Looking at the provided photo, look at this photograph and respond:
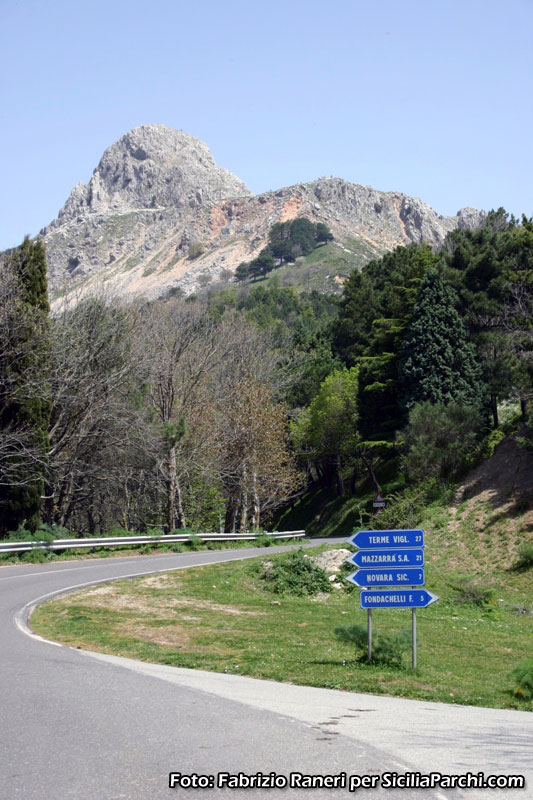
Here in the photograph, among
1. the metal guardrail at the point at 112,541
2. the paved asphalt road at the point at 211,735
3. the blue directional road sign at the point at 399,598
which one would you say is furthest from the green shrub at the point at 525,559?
the paved asphalt road at the point at 211,735

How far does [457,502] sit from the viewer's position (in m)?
36.1

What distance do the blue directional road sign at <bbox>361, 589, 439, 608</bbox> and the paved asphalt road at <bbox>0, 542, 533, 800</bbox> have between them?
2.09m

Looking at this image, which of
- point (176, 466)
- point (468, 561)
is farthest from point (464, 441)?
point (176, 466)

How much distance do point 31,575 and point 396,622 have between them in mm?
10416

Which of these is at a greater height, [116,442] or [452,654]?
[116,442]

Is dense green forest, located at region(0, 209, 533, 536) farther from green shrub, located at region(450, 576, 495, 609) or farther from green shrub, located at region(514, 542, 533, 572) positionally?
green shrub, located at region(450, 576, 495, 609)

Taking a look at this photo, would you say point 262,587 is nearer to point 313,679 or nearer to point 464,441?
point 313,679

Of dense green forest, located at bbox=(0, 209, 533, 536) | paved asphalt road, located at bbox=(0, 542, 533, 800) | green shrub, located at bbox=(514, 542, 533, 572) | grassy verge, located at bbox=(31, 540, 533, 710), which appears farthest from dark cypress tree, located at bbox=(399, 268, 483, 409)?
paved asphalt road, located at bbox=(0, 542, 533, 800)

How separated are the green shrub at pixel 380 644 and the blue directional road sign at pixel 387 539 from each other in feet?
5.61

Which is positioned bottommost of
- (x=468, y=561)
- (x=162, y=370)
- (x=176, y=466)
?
(x=468, y=561)

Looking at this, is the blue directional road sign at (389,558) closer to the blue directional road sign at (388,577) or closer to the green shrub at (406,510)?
the blue directional road sign at (388,577)

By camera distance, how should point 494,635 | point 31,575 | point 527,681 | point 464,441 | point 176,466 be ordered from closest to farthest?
point 527,681, point 494,635, point 31,575, point 464,441, point 176,466

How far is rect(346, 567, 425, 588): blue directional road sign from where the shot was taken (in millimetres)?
12133

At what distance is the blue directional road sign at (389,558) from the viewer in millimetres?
12195
